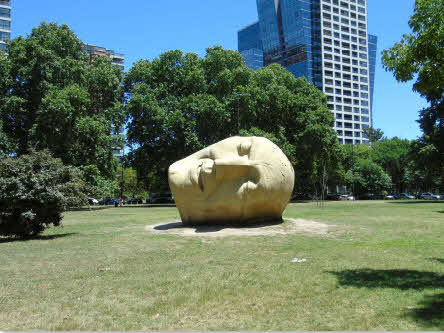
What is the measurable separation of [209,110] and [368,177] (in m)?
42.9

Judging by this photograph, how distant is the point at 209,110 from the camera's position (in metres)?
36.3

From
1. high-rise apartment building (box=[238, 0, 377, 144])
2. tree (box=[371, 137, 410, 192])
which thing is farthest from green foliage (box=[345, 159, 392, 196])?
high-rise apartment building (box=[238, 0, 377, 144])

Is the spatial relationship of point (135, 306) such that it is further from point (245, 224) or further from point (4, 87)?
point (4, 87)

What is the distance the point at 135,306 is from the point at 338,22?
5291 inches

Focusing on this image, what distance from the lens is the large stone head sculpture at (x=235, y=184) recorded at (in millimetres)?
15664

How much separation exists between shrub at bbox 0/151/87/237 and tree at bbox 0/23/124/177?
1834 centimetres

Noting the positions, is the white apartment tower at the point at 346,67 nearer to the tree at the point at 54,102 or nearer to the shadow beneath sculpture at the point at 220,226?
the tree at the point at 54,102

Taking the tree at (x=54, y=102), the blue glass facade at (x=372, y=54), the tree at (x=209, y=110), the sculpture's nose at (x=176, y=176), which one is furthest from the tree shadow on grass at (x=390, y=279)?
the blue glass facade at (x=372, y=54)

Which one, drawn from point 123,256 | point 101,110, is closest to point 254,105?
point 101,110

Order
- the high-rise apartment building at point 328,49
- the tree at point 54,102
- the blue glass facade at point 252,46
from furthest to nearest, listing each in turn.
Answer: the blue glass facade at point 252,46 → the high-rise apartment building at point 328,49 → the tree at point 54,102

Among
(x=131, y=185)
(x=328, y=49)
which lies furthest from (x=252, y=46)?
(x=131, y=185)

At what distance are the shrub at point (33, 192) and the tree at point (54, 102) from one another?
18.3 meters

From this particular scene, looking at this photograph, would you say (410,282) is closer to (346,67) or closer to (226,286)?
(226,286)

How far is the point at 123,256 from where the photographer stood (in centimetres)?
1049
